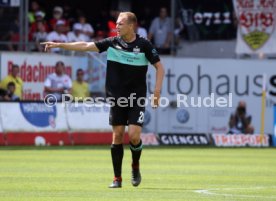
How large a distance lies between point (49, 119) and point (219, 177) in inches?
428

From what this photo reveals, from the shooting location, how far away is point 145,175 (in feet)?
53.2

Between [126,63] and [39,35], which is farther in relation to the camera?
[39,35]

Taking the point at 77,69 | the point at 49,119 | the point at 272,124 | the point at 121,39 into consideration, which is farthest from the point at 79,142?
the point at 121,39

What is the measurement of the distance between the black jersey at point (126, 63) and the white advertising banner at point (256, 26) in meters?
17.2

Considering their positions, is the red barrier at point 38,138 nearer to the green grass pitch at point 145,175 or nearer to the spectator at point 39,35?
the green grass pitch at point 145,175

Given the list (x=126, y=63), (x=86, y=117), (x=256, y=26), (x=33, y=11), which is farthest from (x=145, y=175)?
(x=256, y=26)

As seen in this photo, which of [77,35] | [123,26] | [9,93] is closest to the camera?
[123,26]

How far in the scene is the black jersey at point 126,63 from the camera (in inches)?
543

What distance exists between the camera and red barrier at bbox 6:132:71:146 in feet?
84.2

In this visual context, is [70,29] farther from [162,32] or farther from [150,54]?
[150,54]

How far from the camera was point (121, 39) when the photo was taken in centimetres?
1384

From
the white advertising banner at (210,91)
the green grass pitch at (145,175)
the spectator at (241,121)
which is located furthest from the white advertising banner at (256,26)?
the green grass pitch at (145,175)

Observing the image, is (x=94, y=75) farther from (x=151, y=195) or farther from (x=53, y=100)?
(x=151, y=195)

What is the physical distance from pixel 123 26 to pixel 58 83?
46.0 feet
